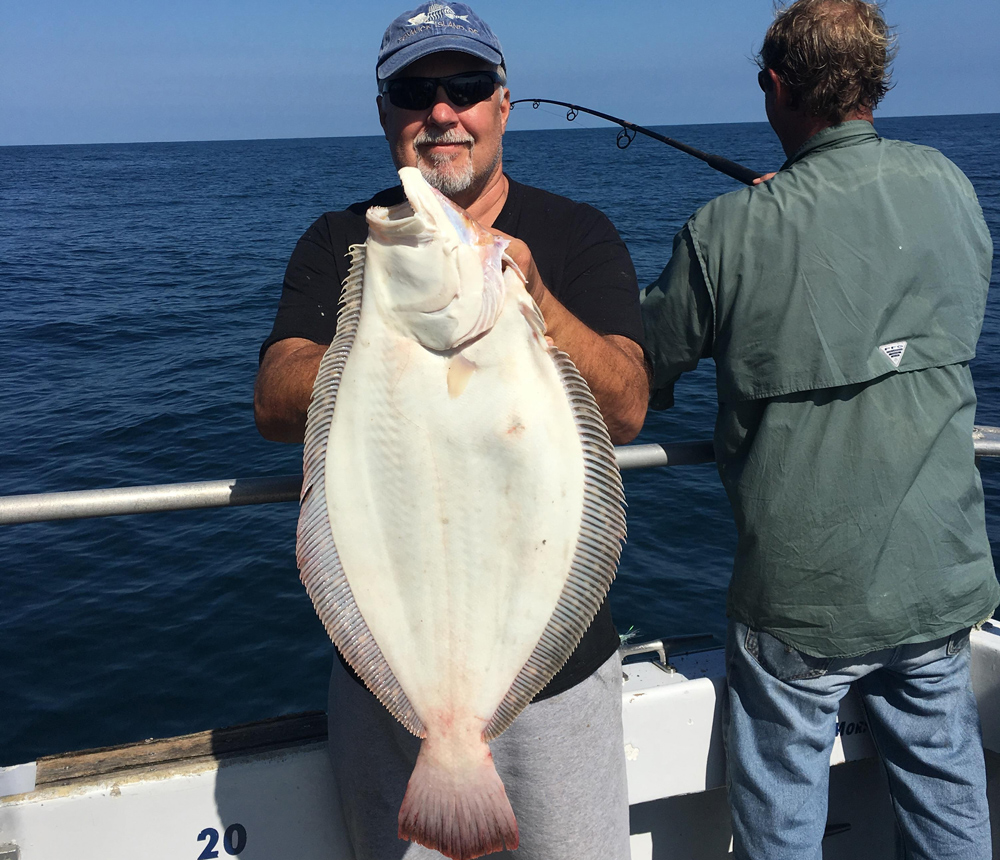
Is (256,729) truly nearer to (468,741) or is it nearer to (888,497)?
(468,741)

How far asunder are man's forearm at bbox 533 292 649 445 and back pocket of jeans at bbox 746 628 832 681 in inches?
26.6

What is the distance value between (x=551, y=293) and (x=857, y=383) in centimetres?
75

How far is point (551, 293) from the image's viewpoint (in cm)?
153

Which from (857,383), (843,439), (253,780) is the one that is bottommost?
(253,780)

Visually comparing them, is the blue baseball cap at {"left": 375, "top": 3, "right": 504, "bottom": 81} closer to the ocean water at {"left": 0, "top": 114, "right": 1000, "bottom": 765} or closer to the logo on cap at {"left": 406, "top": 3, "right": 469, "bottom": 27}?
the logo on cap at {"left": 406, "top": 3, "right": 469, "bottom": 27}

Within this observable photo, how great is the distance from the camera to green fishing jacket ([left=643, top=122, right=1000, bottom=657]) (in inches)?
70.2

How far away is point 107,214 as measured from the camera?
3269 centimetres

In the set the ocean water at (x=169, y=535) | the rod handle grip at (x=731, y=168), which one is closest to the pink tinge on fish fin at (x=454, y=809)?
the rod handle grip at (x=731, y=168)

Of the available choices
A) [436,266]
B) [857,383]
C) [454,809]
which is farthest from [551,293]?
[454,809]

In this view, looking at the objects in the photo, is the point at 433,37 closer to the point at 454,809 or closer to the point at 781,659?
the point at 454,809

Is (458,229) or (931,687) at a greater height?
(458,229)

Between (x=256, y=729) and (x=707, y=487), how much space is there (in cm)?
662

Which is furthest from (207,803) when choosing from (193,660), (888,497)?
(193,660)

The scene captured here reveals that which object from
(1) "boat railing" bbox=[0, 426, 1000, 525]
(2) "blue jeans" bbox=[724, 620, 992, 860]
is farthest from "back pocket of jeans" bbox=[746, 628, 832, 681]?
(1) "boat railing" bbox=[0, 426, 1000, 525]
